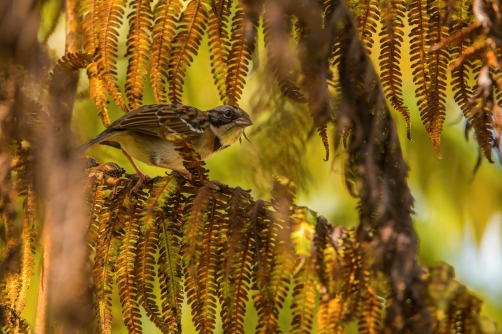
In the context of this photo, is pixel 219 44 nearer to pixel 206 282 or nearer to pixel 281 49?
pixel 281 49

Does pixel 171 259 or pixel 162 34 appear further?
pixel 162 34

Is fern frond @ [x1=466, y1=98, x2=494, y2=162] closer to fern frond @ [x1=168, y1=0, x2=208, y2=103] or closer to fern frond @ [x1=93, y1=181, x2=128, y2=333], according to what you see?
fern frond @ [x1=168, y1=0, x2=208, y2=103]

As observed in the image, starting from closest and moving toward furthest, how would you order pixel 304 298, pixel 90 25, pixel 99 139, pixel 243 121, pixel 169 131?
1. pixel 304 298
2. pixel 90 25
3. pixel 99 139
4. pixel 169 131
5. pixel 243 121

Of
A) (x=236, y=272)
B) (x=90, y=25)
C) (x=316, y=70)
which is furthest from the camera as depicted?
(x=90, y=25)

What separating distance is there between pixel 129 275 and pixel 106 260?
0.10 metres

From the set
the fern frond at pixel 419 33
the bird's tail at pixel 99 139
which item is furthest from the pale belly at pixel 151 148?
the fern frond at pixel 419 33

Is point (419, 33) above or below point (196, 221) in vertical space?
above

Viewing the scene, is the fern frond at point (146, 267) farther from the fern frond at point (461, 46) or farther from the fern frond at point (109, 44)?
the fern frond at point (461, 46)

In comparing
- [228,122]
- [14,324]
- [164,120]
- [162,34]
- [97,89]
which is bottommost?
[14,324]

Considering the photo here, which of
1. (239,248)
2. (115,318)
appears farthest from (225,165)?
(239,248)

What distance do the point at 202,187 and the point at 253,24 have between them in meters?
0.61

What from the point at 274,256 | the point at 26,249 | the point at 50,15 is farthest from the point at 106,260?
the point at 50,15

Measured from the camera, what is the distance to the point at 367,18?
9.61 ft

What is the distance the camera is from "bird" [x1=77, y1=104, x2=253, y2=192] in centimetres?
374
